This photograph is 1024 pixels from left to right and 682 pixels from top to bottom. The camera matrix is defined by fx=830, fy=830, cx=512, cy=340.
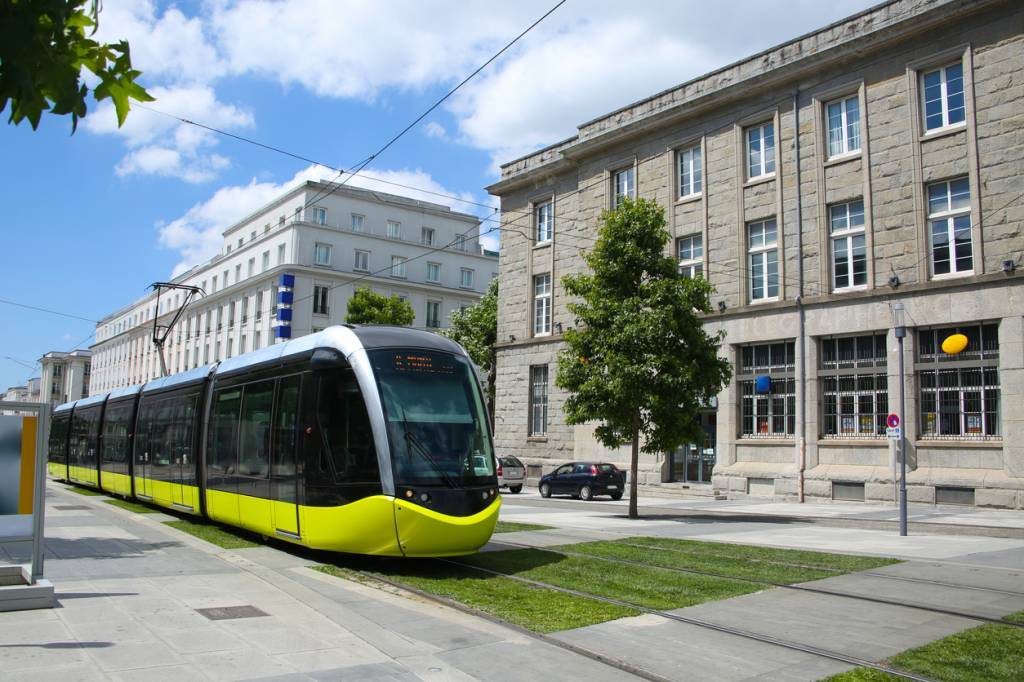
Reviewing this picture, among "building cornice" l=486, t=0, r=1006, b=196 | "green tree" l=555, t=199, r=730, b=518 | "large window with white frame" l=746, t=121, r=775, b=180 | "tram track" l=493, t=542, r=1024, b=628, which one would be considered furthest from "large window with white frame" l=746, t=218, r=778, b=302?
"tram track" l=493, t=542, r=1024, b=628

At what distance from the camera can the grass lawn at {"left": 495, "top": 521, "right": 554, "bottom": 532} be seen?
1675cm

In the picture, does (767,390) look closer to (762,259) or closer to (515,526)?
(762,259)

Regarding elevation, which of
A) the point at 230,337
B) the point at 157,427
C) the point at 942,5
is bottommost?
the point at 157,427

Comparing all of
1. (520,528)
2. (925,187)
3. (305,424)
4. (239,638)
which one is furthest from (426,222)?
(239,638)

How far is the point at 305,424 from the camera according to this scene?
37.4 ft

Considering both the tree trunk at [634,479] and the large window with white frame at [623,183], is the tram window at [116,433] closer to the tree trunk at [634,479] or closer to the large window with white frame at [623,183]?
the tree trunk at [634,479]

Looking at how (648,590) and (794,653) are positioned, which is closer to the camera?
(794,653)

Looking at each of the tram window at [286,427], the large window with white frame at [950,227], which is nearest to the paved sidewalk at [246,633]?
the tram window at [286,427]

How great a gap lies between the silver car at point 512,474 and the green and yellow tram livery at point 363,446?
21799 millimetres

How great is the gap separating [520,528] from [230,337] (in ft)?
185

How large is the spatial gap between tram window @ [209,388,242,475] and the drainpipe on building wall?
1994 cm

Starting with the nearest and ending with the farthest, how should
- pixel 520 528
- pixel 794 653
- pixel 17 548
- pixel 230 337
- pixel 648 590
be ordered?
pixel 794 653, pixel 648 590, pixel 17 548, pixel 520 528, pixel 230 337

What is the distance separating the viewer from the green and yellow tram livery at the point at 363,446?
10.1 meters

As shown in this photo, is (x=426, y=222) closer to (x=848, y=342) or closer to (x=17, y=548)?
(x=848, y=342)
